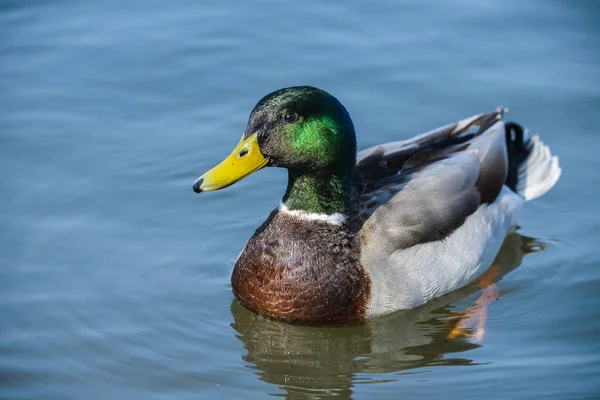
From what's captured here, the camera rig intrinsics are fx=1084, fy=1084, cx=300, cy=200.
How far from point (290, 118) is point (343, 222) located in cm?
91

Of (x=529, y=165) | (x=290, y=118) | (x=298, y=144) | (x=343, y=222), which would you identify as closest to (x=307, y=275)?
(x=343, y=222)

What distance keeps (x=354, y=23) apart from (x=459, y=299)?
448cm

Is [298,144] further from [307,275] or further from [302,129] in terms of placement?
[307,275]

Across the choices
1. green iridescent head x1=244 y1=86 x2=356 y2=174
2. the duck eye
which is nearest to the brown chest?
green iridescent head x1=244 y1=86 x2=356 y2=174

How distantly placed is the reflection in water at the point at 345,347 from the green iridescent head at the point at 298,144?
0.96m

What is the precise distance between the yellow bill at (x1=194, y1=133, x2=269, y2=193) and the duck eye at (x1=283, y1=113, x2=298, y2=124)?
0.73ft

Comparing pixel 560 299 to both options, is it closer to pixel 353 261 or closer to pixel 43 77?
pixel 353 261

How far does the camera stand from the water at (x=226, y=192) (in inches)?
275

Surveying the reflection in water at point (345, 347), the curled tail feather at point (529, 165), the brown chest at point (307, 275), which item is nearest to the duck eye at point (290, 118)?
the brown chest at point (307, 275)

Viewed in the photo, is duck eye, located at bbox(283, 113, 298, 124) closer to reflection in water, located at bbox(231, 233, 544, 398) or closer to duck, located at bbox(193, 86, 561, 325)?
duck, located at bbox(193, 86, 561, 325)

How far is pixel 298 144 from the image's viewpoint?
280 inches

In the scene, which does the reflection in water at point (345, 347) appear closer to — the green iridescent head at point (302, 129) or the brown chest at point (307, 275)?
the brown chest at point (307, 275)

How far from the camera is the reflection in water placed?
22.7ft

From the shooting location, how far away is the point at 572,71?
421 inches
